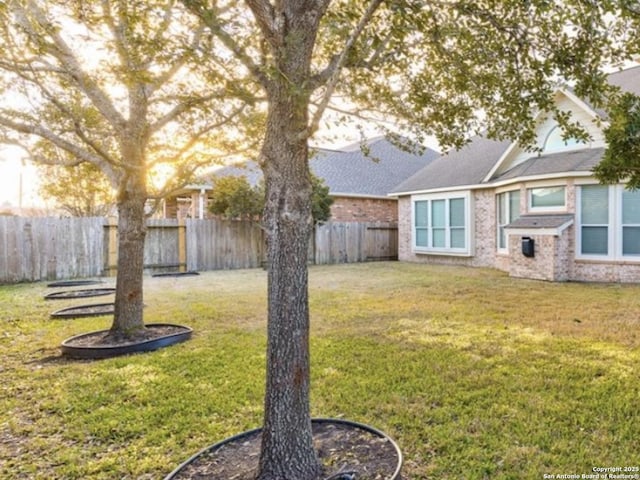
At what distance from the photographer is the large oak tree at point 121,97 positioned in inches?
143

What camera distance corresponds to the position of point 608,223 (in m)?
9.80

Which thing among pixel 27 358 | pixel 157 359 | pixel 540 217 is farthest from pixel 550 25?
pixel 540 217

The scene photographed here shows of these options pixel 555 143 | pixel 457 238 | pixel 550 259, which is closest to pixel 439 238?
pixel 457 238

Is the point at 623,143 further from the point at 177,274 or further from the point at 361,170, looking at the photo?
the point at 361,170

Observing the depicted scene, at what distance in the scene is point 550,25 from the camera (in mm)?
3184

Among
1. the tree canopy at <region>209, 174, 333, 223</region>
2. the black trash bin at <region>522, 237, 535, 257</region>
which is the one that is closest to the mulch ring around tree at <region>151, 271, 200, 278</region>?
the tree canopy at <region>209, 174, 333, 223</region>

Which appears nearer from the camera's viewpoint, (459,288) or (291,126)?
(291,126)

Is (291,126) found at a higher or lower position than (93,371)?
higher

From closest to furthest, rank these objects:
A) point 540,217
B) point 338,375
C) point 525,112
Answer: point 525,112
point 338,375
point 540,217

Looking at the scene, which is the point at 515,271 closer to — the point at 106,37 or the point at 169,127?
the point at 169,127

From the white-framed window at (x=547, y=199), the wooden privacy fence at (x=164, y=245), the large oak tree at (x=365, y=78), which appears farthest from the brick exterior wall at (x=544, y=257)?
the large oak tree at (x=365, y=78)

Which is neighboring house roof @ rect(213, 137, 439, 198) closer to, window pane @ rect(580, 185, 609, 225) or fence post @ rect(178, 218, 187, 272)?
fence post @ rect(178, 218, 187, 272)

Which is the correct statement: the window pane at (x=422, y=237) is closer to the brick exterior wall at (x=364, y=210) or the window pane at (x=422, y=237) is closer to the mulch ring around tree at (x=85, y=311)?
the brick exterior wall at (x=364, y=210)

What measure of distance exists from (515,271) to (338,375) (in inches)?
343
